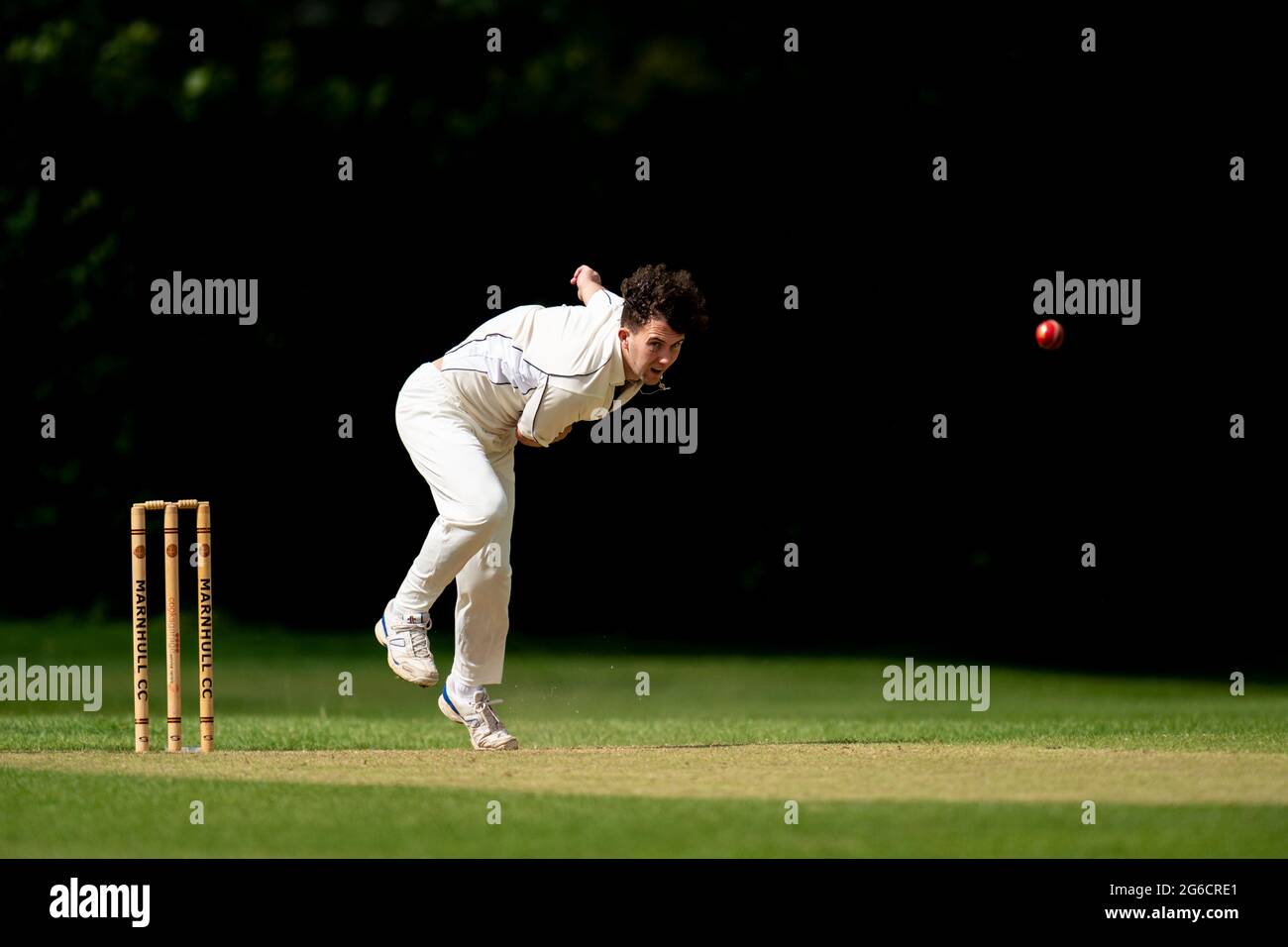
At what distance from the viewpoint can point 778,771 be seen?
6.10 m

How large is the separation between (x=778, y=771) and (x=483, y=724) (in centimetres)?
123

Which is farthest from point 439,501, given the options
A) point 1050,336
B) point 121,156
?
point 121,156

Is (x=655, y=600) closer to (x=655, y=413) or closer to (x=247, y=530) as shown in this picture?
(x=655, y=413)

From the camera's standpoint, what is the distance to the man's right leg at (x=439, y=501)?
643 cm

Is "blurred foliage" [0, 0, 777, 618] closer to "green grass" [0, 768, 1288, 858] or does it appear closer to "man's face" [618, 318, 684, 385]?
"man's face" [618, 318, 684, 385]

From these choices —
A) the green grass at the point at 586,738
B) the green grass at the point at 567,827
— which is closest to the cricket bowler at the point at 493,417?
the green grass at the point at 586,738

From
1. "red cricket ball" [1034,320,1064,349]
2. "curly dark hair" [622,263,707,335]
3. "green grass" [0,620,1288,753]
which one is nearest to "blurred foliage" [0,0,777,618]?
"green grass" [0,620,1288,753]

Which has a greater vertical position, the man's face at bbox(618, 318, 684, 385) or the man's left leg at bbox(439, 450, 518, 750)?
the man's face at bbox(618, 318, 684, 385)

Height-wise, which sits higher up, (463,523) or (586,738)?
(463,523)

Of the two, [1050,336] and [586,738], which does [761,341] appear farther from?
[586,738]

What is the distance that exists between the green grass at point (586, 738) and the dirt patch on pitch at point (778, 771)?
0.50 feet

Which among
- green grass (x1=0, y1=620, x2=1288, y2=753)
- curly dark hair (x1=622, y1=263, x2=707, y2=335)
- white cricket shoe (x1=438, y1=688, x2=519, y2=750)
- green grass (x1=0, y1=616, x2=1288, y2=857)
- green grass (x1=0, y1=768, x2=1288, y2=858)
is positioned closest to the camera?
green grass (x1=0, y1=768, x2=1288, y2=858)

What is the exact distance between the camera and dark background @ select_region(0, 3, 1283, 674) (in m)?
12.1
